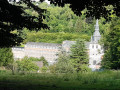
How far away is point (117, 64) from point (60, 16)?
116277 millimetres

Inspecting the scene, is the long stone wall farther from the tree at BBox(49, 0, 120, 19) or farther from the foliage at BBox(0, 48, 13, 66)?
the tree at BBox(49, 0, 120, 19)

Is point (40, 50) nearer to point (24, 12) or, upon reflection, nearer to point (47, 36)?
point (47, 36)

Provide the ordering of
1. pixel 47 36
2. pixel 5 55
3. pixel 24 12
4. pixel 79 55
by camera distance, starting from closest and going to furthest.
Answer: pixel 24 12
pixel 79 55
pixel 5 55
pixel 47 36

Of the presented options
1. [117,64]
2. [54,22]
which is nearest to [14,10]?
[117,64]

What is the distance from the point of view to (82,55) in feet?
192

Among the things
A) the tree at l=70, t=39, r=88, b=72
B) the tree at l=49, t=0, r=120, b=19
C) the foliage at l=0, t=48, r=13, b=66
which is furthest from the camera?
the foliage at l=0, t=48, r=13, b=66

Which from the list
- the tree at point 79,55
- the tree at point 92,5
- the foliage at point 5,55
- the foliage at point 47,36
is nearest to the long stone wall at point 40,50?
the foliage at point 47,36

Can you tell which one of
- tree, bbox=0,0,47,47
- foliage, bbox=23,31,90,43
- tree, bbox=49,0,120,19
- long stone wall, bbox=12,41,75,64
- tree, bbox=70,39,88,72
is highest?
foliage, bbox=23,31,90,43

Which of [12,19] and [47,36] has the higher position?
[47,36]

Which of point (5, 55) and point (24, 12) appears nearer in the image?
point (24, 12)

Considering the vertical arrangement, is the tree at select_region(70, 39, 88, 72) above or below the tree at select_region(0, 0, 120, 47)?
above

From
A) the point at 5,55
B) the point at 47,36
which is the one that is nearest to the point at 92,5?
the point at 5,55

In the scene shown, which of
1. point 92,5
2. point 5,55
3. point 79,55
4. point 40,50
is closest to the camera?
point 92,5

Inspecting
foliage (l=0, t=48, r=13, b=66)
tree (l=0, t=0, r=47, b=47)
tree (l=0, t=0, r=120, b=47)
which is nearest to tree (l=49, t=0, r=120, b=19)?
tree (l=0, t=0, r=120, b=47)
